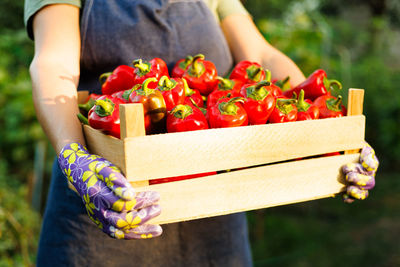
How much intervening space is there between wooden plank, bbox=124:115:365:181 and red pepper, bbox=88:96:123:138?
6.2 inches

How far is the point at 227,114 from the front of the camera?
1154 millimetres

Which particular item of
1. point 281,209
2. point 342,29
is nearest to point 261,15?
point 342,29

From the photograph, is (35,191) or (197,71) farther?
(35,191)

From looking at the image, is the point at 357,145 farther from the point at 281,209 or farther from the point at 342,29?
the point at 342,29

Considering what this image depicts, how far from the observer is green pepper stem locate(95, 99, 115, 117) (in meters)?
1.10

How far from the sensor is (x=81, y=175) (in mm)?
1052

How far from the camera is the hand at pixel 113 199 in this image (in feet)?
3.25

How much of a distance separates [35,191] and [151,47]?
2.47 meters

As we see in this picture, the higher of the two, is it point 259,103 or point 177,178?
point 259,103

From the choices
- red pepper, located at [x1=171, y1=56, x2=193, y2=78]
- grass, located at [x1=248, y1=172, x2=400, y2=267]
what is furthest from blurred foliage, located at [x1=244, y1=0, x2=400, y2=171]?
red pepper, located at [x1=171, y1=56, x2=193, y2=78]

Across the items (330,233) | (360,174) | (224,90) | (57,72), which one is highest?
(57,72)

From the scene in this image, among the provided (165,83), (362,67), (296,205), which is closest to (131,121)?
(165,83)

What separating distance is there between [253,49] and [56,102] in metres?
0.81

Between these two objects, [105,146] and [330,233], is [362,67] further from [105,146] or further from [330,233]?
[105,146]
